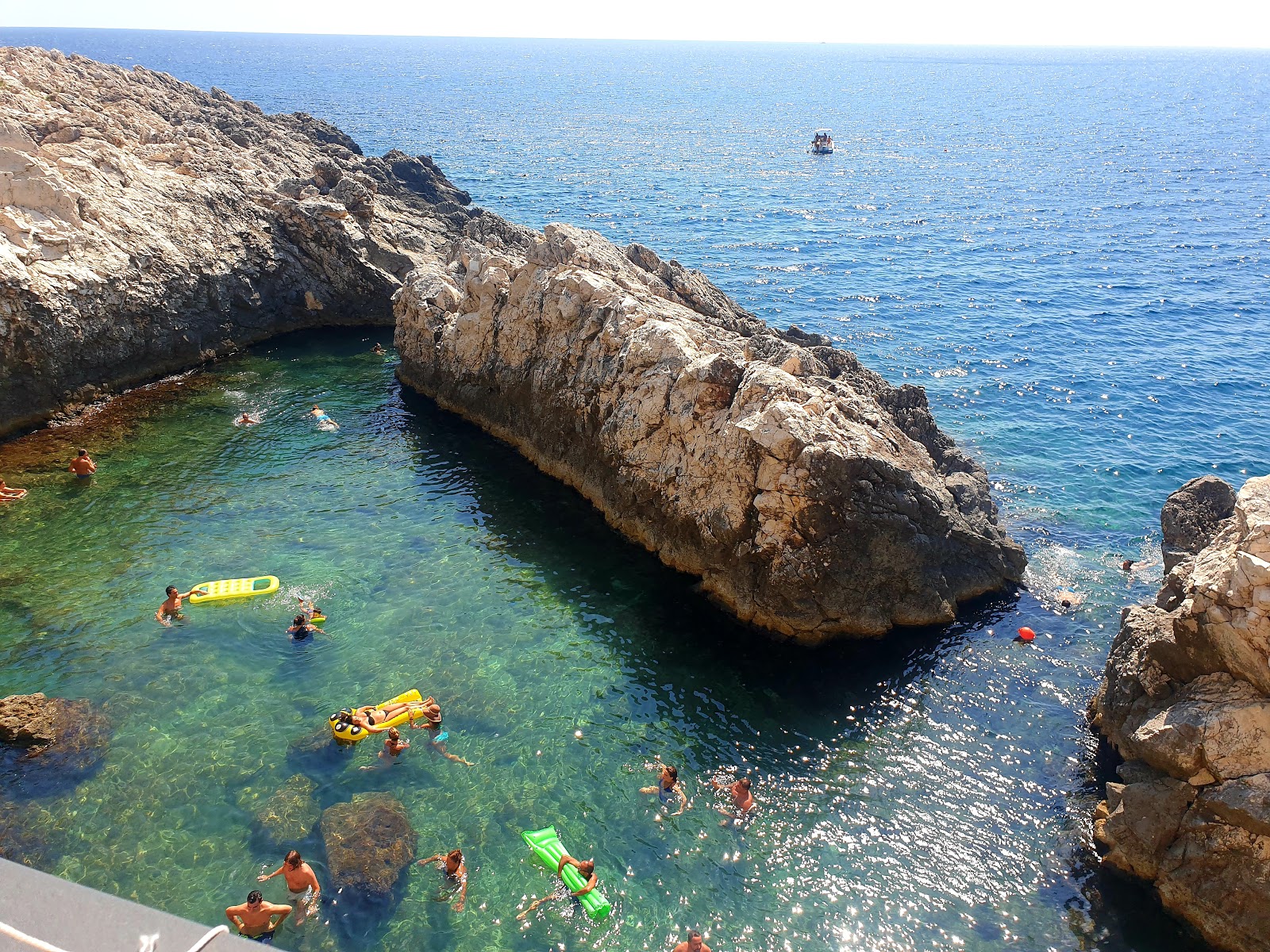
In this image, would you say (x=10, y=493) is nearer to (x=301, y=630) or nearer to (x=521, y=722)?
(x=301, y=630)

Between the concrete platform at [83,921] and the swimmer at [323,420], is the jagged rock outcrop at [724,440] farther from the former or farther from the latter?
the concrete platform at [83,921]

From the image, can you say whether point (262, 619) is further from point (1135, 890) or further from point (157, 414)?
point (1135, 890)

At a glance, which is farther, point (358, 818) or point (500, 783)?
point (500, 783)

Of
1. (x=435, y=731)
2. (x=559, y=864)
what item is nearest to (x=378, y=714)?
(x=435, y=731)

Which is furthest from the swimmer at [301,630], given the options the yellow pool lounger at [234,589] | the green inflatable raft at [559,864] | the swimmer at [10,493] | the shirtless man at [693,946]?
the shirtless man at [693,946]

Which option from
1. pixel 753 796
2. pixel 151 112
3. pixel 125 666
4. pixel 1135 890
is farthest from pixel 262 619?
pixel 151 112

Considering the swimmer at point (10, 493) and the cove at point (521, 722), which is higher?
the swimmer at point (10, 493)

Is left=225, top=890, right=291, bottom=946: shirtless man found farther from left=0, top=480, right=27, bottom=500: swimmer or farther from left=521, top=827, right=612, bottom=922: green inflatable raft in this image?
left=0, top=480, right=27, bottom=500: swimmer
